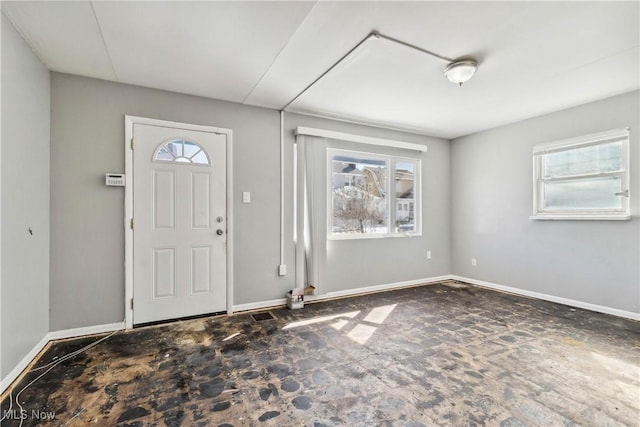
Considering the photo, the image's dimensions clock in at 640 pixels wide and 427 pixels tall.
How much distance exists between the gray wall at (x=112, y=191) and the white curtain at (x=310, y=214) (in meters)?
0.12

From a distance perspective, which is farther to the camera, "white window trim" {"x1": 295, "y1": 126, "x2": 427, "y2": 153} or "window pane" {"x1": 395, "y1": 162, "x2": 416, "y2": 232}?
"window pane" {"x1": 395, "y1": 162, "x2": 416, "y2": 232}

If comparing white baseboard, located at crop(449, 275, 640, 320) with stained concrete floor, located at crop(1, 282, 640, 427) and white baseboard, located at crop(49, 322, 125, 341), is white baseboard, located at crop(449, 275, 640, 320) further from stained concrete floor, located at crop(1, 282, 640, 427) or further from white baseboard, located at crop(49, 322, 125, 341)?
white baseboard, located at crop(49, 322, 125, 341)

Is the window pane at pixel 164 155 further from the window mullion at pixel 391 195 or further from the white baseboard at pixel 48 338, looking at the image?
the window mullion at pixel 391 195

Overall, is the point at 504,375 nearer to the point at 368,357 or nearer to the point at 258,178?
the point at 368,357

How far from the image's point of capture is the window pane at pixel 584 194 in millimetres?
3312

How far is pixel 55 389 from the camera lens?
1.87 m

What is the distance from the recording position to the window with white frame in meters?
4.16

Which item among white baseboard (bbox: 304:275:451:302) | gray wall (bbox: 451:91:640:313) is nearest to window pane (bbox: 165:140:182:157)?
white baseboard (bbox: 304:275:451:302)

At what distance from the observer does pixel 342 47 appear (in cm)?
232

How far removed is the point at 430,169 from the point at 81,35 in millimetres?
4584

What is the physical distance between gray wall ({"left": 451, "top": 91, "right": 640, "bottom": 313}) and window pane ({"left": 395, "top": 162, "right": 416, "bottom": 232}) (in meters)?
0.86

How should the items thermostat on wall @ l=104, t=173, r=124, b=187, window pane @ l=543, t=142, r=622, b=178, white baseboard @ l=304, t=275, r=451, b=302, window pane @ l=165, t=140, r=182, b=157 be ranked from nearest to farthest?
thermostat on wall @ l=104, t=173, r=124, b=187 → window pane @ l=165, t=140, r=182, b=157 → window pane @ l=543, t=142, r=622, b=178 → white baseboard @ l=304, t=275, r=451, b=302

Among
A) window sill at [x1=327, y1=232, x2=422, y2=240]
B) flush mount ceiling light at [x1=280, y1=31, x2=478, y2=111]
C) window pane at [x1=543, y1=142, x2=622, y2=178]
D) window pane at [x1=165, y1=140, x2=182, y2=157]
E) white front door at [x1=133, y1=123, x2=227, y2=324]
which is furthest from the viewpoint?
window sill at [x1=327, y1=232, x2=422, y2=240]

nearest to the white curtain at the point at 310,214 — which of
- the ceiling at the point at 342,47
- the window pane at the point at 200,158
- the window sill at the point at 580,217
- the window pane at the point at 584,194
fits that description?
the ceiling at the point at 342,47
